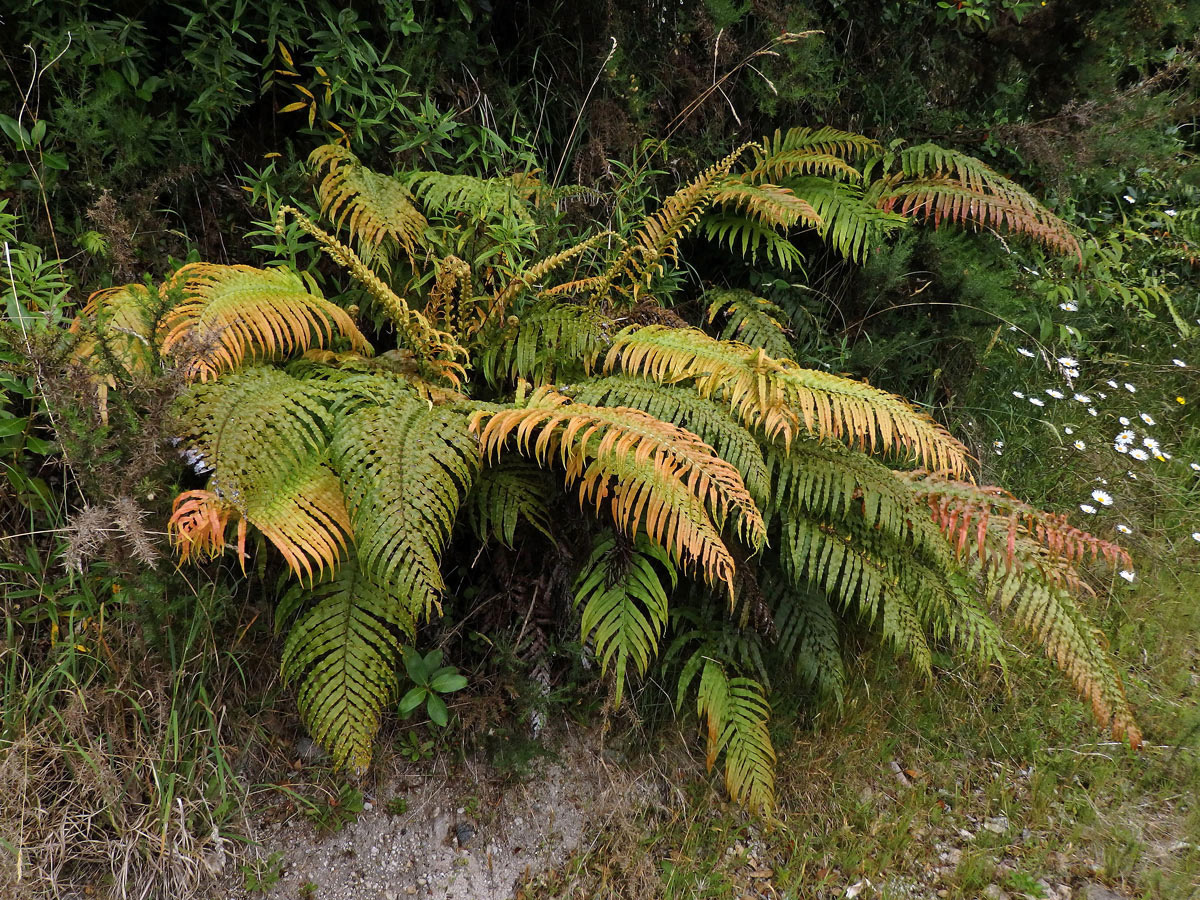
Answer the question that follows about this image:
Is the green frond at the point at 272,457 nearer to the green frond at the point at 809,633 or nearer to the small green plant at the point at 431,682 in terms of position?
the small green plant at the point at 431,682

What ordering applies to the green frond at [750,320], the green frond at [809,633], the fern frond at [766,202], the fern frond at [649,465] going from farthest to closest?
1. the green frond at [750,320]
2. the fern frond at [766,202]
3. the green frond at [809,633]
4. the fern frond at [649,465]

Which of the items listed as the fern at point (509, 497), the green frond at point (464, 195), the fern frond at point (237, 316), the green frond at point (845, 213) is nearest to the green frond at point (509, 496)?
the fern at point (509, 497)

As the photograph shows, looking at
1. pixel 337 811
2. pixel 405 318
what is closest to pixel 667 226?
pixel 405 318

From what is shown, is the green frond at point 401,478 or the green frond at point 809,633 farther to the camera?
the green frond at point 809,633

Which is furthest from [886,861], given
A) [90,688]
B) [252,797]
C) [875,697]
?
[90,688]

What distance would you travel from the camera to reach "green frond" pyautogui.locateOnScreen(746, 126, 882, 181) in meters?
3.56

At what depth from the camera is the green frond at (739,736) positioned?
258 cm

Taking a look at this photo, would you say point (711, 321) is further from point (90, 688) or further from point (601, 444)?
point (90, 688)

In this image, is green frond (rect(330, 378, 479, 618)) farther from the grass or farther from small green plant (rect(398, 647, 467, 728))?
the grass

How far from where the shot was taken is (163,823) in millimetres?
2119

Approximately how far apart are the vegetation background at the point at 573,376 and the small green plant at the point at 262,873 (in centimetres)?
10

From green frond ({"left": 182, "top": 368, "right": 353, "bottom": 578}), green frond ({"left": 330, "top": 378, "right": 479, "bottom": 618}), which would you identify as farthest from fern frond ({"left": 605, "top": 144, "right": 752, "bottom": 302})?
green frond ({"left": 182, "top": 368, "right": 353, "bottom": 578})

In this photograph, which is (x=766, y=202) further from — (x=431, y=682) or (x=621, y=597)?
(x=431, y=682)

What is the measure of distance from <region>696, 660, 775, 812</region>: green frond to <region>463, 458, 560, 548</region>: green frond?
0.69 metres
